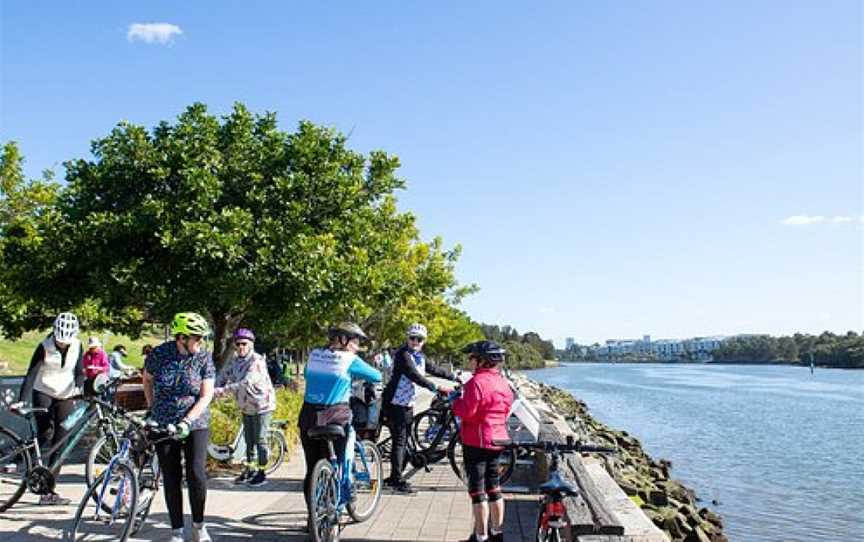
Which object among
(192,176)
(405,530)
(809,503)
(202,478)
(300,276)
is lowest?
(809,503)

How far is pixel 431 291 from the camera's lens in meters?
28.7

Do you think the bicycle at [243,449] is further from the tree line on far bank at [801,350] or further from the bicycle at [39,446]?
the tree line on far bank at [801,350]

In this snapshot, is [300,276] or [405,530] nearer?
[405,530]

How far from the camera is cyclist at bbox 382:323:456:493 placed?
339 inches

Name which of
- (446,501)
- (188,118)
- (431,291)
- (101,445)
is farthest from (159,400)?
(431,291)

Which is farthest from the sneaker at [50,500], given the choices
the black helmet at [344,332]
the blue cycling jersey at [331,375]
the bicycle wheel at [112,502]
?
the black helmet at [344,332]

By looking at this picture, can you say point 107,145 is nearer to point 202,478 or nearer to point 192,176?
point 192,176

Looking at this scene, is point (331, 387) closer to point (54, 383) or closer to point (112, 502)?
point (112, 502)

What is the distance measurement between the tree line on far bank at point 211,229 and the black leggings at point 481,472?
755 centimetres

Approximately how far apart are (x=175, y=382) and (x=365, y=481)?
234 cm

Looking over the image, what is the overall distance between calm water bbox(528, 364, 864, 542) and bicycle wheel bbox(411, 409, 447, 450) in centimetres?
803

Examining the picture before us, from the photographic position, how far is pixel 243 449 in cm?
1011

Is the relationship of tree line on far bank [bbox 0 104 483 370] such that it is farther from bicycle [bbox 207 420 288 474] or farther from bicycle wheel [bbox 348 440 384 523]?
bicycle wheel [bbox 348 440 384 523]

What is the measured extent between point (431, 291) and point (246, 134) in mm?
14797
